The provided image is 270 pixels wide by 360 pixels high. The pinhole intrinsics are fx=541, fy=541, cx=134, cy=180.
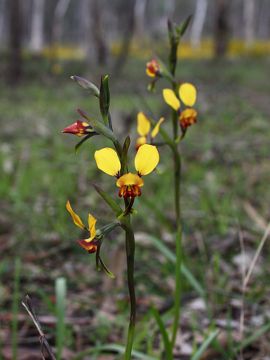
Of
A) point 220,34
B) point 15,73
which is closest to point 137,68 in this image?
point 220,34

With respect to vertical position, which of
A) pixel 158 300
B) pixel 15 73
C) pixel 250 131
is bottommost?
pixel 158 300

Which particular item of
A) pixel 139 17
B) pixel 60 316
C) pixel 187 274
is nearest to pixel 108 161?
pixel 60 316

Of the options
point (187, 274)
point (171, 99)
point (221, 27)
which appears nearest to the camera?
point (171, 99)

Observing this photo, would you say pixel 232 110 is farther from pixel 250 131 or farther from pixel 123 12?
pixel 123 12

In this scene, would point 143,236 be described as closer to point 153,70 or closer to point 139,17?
point 153,70

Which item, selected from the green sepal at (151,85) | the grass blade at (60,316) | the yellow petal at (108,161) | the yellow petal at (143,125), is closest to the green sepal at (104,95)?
the yellow petal at (108,161)
